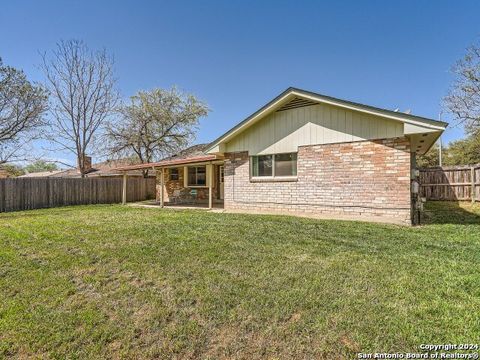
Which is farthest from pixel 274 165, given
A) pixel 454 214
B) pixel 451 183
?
pixel 451 183

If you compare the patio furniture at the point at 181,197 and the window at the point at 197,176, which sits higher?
the window at the point at 197,176

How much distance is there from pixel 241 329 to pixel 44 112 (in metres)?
22.8

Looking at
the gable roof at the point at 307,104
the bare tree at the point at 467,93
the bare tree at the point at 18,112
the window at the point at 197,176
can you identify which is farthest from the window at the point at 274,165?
the bare tree at the point at 18,112

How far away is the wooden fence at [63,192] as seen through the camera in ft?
47.2

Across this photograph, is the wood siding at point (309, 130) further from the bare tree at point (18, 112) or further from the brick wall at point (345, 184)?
the bare tree at point (18, 112)

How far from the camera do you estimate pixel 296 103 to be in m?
9.98

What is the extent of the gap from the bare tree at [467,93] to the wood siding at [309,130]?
48.3ft

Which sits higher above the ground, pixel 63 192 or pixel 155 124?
pixel 155 124

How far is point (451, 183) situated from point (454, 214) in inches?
173

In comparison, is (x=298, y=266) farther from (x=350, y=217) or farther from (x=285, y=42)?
(x=285, y=42)

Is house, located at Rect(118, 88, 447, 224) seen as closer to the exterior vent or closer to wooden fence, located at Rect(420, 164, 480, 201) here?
the exterior vent

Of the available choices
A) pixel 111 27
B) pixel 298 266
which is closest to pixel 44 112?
pixel 111 27

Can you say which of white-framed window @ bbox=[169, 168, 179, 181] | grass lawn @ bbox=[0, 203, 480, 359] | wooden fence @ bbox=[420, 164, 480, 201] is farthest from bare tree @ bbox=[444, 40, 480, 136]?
white-framed window @ bbox=[169, 168, 179, 181]

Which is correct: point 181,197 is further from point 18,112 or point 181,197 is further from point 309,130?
point 18,112
